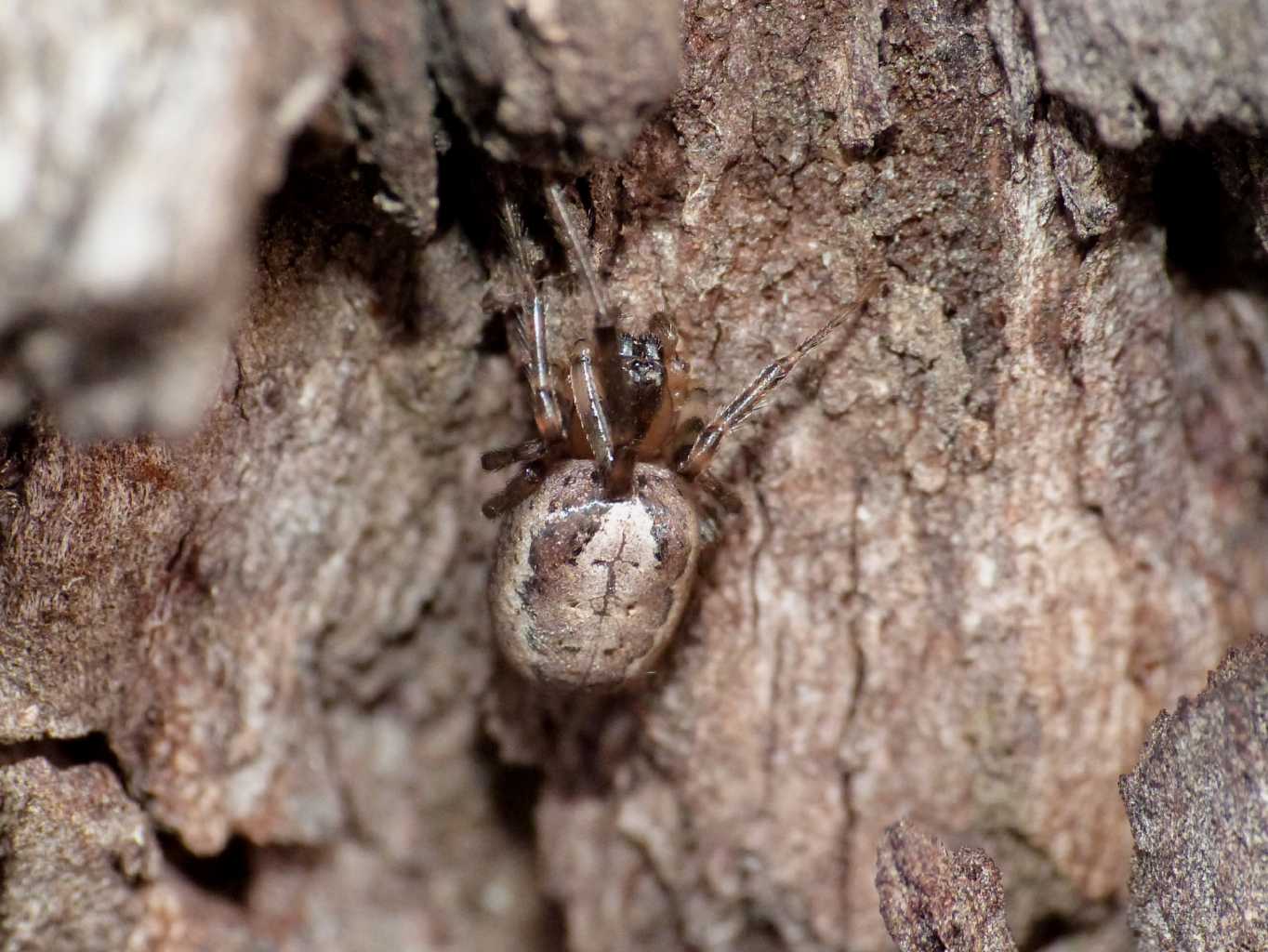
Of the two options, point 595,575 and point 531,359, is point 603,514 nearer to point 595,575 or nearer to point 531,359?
point 595,575

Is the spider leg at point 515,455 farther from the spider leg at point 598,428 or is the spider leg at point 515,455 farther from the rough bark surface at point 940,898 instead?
the rough bark surface at point 940,898

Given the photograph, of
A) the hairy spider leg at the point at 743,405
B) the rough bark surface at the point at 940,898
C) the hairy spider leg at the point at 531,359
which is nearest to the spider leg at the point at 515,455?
the hairy spider leg at the point at 531,359

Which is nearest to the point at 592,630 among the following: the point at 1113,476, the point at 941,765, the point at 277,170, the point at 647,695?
the point at 647,695

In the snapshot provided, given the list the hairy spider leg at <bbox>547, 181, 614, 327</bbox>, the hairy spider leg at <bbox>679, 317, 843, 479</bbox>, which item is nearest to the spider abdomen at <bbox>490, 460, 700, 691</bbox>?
the hairy spider leg at <bbox>679, 317, 843, 479</bbox>

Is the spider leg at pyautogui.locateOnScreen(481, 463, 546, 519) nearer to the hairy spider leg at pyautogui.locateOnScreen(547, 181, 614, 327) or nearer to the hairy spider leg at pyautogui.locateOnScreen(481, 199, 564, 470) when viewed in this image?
the hairy spider leg at pyautogui.locateOnScreen(481, 199, 564, 470)

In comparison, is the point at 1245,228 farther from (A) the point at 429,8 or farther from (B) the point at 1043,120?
(A) the point at 429,8
